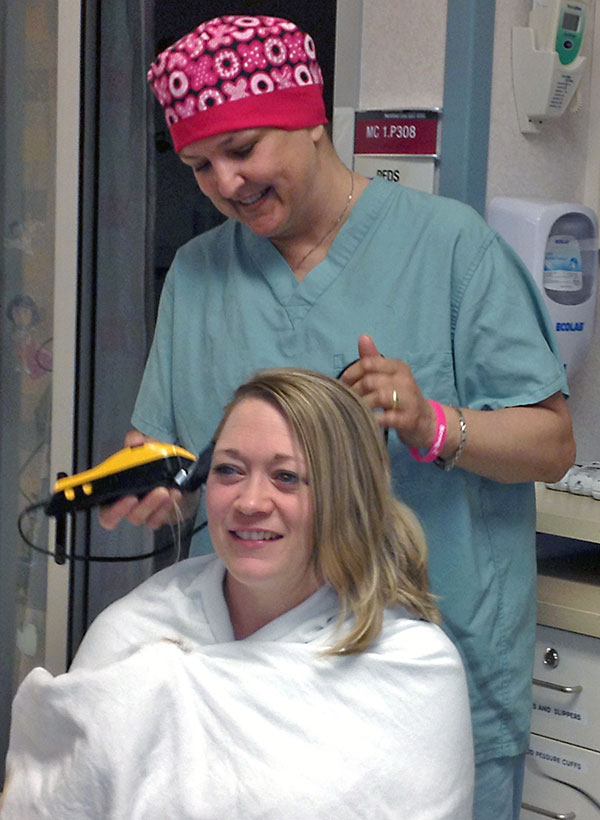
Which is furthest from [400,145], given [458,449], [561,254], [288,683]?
[288,683]

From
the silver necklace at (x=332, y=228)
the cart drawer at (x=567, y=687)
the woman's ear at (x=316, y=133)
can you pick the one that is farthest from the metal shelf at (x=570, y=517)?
the woman's ear at (x=316, y=133)

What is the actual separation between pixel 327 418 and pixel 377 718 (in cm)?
37

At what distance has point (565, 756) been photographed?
1992 millimetres

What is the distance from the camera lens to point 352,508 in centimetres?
138

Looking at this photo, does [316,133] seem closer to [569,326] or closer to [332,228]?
[332,228]

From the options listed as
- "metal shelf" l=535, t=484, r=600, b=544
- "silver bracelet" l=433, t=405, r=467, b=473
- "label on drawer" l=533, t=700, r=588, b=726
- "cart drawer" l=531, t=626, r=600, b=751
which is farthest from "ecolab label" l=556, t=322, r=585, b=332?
"silver bracelet" l=433, t=405, r=467, b=473

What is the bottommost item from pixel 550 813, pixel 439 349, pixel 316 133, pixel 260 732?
pixel 550 813

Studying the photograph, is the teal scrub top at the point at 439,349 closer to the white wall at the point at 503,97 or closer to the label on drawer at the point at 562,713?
the label on drawer at the point at 562,713

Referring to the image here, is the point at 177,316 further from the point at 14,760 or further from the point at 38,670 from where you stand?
the point at 14,760

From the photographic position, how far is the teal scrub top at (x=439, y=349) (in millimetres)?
1535

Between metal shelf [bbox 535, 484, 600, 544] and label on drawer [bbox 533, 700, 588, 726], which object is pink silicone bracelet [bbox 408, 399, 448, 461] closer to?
metal shelf [bbox 535, 484, 600, 544]

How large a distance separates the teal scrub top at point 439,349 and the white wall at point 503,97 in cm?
58

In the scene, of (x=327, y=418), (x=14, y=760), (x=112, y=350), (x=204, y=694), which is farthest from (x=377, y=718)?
(x=112, y=350)

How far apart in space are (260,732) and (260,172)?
71 centimetres
